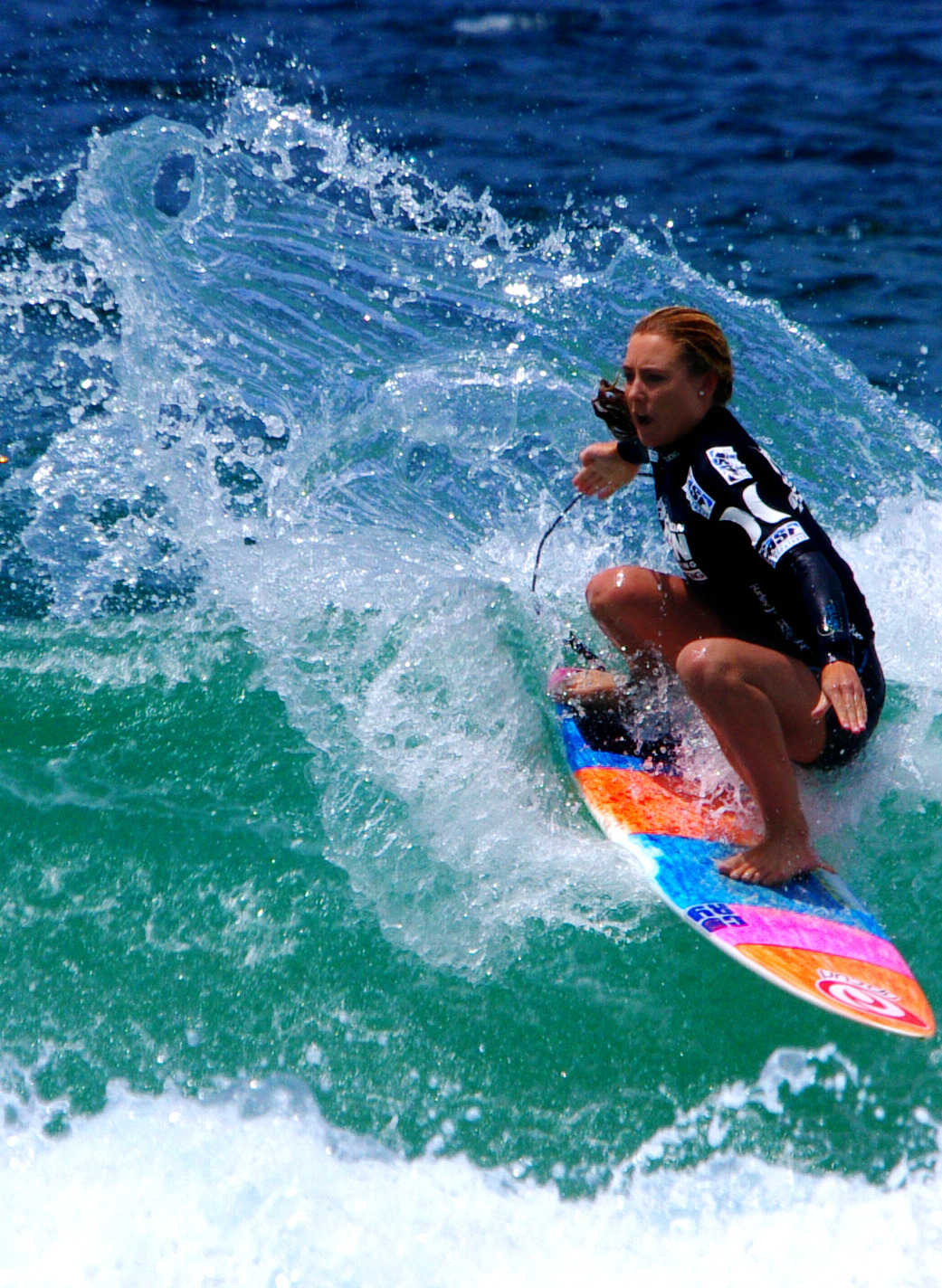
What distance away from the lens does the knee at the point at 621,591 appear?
13.5 feet

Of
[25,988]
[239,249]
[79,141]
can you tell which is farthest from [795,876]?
[79,141]

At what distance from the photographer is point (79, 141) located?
10.4m

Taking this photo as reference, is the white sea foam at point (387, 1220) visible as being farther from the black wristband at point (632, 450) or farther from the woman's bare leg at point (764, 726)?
the black wristband at point (632, 450)

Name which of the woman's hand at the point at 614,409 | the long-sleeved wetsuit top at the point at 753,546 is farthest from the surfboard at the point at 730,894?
the woman's hand at the point at 614,409

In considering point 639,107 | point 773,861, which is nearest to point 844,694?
point 773,861

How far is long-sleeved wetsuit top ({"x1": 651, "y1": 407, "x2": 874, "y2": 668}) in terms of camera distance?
3521mm

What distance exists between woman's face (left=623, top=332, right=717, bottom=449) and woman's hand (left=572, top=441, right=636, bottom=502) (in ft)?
1.34

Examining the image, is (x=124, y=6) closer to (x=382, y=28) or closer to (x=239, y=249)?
(x=382, y=28)

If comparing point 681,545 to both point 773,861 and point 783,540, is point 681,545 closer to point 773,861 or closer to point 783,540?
point 783,540

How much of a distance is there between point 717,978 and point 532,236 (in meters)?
7.54

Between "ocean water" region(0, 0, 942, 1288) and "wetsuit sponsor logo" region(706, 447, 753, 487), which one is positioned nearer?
"ocean water" region(0, 0, 942, 1288)

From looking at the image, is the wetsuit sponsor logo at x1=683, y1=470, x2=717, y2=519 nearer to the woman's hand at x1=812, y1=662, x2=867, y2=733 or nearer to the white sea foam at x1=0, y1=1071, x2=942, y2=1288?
the woman's hand at x1=812, y1=662, x2=867, y2=733

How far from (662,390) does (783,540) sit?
0.60 metres

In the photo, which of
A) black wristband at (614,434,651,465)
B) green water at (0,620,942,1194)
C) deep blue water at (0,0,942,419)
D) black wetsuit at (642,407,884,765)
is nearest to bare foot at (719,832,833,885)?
green water at (0,620,942,1194)
